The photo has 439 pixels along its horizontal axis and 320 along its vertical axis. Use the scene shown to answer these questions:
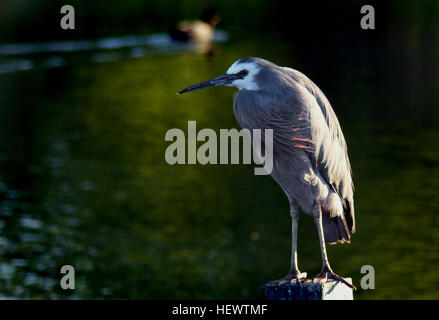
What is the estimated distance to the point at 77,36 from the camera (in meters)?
30.0

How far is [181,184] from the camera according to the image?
15789mm

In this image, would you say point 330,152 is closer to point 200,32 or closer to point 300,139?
point 300,139

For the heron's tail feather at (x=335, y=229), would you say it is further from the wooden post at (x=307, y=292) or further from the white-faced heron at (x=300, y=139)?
the wooden post at (x=307, y=292)

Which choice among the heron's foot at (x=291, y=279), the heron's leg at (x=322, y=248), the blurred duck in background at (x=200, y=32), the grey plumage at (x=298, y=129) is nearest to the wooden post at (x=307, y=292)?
the heron's foot at (x=291, y=279)

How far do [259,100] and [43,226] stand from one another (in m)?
9.22

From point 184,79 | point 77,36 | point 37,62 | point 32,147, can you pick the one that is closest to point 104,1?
point 77,36

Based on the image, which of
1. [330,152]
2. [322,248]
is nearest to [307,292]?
[322,248]

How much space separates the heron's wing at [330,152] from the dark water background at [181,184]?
6.00 meters

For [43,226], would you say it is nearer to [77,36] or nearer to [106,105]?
[106,105]

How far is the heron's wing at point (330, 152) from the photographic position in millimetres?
5617

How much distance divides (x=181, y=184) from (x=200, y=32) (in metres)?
13.2

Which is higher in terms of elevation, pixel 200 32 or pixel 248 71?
pixel 200 32

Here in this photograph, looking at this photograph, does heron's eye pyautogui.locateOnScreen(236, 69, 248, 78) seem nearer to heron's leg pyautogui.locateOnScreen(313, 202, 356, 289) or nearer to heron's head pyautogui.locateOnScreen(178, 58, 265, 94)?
heron's head pyautogui.locateOnScreen(178, 58, 265, 94)

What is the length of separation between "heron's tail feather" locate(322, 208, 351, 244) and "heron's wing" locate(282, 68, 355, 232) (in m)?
0.09
